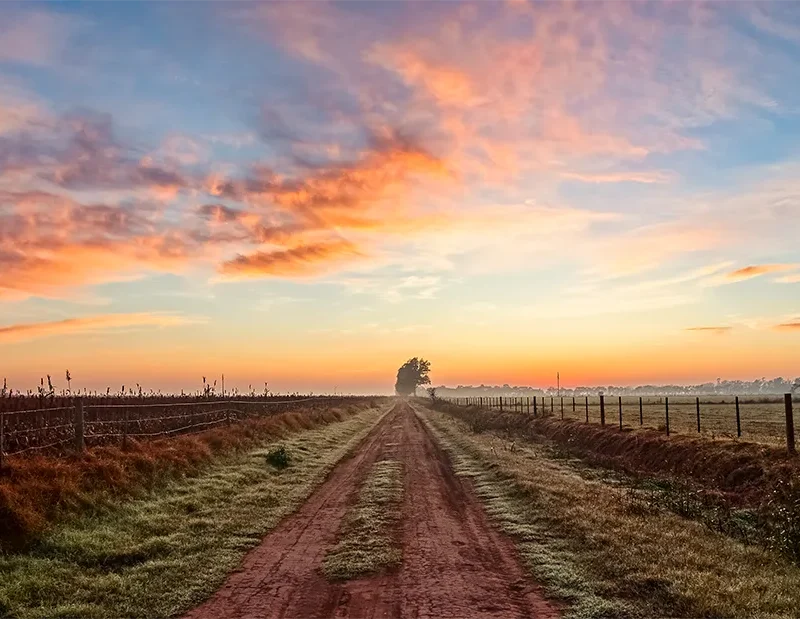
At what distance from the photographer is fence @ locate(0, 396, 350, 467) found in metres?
18.2

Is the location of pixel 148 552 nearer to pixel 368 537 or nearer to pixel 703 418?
pixel 368 537

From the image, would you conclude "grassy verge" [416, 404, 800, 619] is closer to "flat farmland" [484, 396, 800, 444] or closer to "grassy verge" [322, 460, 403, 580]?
"grassy verge" [322, 460, 403, 580]

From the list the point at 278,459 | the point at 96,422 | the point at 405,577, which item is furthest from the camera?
the point at 278,459

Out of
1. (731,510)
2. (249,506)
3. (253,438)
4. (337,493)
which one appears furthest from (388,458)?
(731,510)

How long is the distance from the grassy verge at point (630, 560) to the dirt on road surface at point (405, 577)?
0.57 meters

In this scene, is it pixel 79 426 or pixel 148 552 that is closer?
pixel 148 552

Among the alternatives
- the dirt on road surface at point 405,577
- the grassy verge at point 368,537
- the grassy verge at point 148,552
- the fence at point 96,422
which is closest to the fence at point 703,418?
the dirt on road surface at point 405,577

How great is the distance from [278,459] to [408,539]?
12443 mm

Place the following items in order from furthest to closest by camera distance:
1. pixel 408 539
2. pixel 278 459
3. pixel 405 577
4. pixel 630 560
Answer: pixel 278 459 < pixel 408 539 < pixel 630 560 < pixel 405 577

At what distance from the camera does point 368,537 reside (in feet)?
41.1

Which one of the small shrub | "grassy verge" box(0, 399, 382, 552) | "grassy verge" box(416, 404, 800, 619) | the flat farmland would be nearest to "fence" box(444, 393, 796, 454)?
the flat farmland

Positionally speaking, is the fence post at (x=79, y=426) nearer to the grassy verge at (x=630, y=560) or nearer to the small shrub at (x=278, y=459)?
the small shrub at (x=278, y=459)

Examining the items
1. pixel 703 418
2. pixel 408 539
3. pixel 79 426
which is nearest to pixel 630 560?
pixel 408 539

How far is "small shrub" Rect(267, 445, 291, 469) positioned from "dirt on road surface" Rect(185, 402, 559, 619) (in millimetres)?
6973
